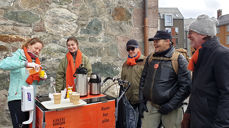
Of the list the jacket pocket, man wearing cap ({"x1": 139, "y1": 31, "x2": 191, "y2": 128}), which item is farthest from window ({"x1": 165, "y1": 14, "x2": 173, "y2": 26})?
the jacket pocket

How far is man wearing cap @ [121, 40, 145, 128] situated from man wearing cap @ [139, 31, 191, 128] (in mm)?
402

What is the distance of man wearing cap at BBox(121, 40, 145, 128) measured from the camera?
9.05 ft

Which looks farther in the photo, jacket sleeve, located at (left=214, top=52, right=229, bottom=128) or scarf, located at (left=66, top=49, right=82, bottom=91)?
scarf, located at (left=66, top=49, right=82, bottom=91)

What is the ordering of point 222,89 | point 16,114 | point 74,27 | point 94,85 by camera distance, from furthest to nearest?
point 74,27 → point 94,85 → point 16,114 → point 222,89

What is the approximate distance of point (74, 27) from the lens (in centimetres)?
351

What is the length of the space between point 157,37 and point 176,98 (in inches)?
31.8

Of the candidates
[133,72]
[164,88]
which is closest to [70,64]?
[133,72]

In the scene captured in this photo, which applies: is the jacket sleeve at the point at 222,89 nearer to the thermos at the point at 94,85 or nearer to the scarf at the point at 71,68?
the thermos at the point at 94,85

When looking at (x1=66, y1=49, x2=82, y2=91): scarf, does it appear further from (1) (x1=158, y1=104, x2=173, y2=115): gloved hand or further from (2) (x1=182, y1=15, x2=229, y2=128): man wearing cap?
(2) (x1=182, y1=15, x2=229, y2=128): man wearing cap

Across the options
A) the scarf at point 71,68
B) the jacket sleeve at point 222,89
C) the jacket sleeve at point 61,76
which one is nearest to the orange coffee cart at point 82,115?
the scarf at point 71,68

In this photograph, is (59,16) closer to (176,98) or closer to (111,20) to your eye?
(111,20)

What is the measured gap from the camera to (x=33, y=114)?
6.00 feet

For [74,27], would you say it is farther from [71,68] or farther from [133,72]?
[133,72]

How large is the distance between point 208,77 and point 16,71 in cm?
207
